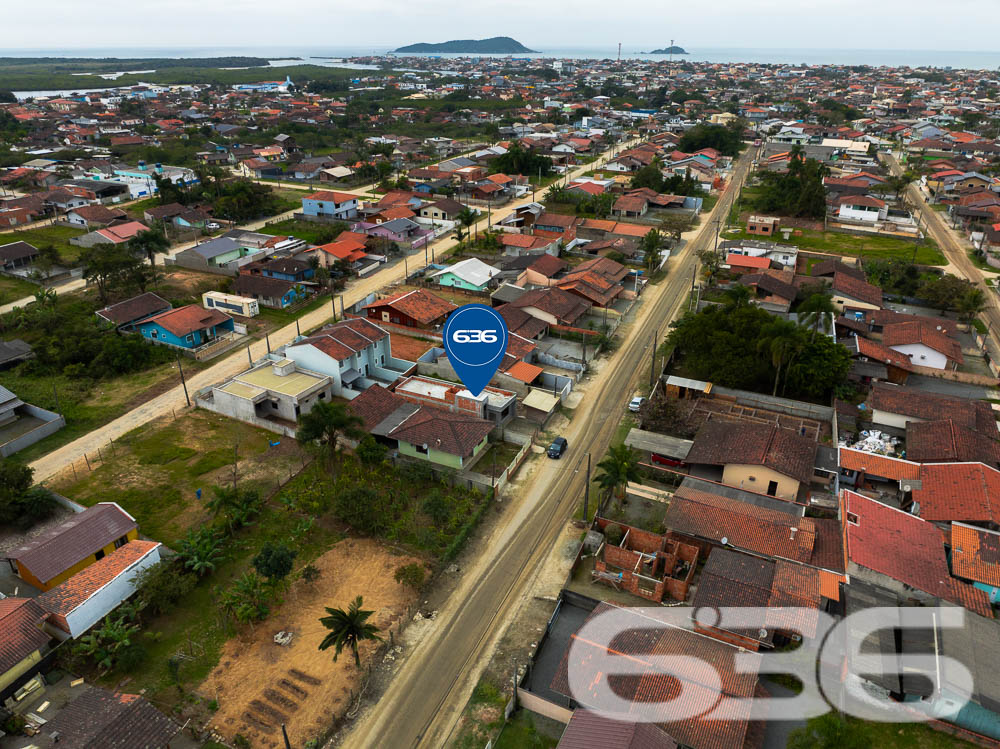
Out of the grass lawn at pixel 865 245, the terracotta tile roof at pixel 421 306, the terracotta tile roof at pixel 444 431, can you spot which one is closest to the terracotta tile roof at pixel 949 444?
the terracotta tile roof at pixel 444 431

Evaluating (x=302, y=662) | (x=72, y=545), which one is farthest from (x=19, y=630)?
(x=302, y=662)

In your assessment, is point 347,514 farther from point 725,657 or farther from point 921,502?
point 921,502

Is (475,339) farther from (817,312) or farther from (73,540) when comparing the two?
(817,312)

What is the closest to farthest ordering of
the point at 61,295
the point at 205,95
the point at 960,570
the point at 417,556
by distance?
the point at 960,570, the point at 417,556, the point at 61,295, the point at 205,95

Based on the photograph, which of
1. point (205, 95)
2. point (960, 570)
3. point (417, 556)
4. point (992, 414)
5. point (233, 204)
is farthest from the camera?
point (205, 95)

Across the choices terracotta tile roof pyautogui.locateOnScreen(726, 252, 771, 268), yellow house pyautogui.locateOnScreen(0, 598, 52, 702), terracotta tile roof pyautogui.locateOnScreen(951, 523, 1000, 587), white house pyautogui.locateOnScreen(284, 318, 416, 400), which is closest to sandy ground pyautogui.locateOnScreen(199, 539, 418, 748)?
yellow house pyautogui.locateOnScreen(0, 598, 52, 702)

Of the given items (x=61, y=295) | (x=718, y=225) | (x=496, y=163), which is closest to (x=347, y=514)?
(x=61, y=295)

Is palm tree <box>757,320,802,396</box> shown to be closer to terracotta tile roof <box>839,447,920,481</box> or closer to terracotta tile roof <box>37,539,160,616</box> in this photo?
terracotta tile roof <box>839,447,920,481</box>

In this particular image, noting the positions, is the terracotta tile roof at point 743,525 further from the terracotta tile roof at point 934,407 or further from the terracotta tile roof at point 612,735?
the terracotta tile roof at point 934,407
